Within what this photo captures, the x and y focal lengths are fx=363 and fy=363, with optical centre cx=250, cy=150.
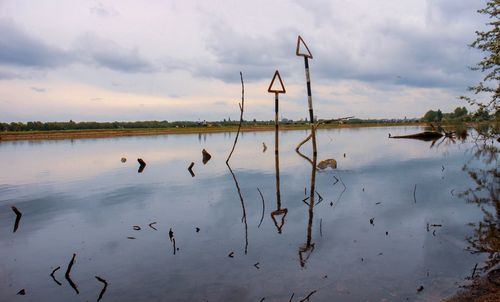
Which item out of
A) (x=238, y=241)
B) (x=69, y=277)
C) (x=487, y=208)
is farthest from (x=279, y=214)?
(x=487, y=208)

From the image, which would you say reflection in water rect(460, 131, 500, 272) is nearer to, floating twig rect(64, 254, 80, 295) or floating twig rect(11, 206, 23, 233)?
floating twig rect(64, 254, 80, 295)

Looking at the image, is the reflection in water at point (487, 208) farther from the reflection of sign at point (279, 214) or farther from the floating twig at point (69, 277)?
the floating twig at point (69, 277)

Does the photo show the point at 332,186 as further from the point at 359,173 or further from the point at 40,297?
the point at 40,297

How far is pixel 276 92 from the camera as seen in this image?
29.6 m

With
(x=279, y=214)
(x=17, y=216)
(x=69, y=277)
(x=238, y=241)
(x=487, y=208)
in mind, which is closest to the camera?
(x=69, y=277)

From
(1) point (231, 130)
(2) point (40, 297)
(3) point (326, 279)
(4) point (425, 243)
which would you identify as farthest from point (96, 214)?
(1) point (231, 130)

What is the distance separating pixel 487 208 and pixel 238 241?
44.2 feet

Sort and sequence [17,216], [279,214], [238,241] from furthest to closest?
[17,216], [279,214], [238,241]

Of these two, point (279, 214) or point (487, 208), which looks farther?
point (279, 214)

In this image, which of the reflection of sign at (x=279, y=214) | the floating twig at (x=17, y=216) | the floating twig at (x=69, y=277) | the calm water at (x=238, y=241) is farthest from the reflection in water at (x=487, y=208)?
the floating twig at (x=17, y=216)

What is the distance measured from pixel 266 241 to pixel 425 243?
20.3ft

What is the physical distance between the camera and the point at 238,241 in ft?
50.3

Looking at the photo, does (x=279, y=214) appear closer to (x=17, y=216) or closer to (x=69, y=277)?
(x=69, y=277)

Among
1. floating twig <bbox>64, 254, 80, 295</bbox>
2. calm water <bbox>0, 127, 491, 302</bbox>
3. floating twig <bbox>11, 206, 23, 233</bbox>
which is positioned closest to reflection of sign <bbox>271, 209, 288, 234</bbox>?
calm water <bbox>0, 127, 491, 302</bbox>
